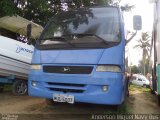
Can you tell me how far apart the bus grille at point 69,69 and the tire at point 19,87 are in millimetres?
3552

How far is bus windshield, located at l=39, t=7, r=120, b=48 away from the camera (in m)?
6.44

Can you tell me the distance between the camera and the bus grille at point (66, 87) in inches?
241

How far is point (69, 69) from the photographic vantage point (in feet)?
20.7

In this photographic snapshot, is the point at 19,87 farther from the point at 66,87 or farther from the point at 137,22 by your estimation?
the point at 137,22

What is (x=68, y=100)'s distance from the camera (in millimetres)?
6125

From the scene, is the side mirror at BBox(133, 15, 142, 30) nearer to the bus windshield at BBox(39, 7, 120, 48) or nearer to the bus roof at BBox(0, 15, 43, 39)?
the bus windshield at BBox(39, 7, 120, 48)

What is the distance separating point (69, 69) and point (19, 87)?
413cm

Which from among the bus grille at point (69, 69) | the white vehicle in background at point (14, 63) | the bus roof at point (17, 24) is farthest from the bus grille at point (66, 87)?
the bus roof at point (17, 24)

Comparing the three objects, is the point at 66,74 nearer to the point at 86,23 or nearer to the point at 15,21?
the point at 86,23

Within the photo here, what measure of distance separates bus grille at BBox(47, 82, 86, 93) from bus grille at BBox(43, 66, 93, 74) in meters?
0.27

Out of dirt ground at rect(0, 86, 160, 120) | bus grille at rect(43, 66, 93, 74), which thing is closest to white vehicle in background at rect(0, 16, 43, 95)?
dirt ground at rect(0, 86, 160, 120)

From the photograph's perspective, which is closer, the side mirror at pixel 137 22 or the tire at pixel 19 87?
the side mirror at pixel 137 22

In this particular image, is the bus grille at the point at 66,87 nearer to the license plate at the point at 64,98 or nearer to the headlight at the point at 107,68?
the license plate at the point at 64,98

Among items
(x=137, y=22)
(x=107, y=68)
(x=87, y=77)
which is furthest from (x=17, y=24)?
(x=107, y=68)
